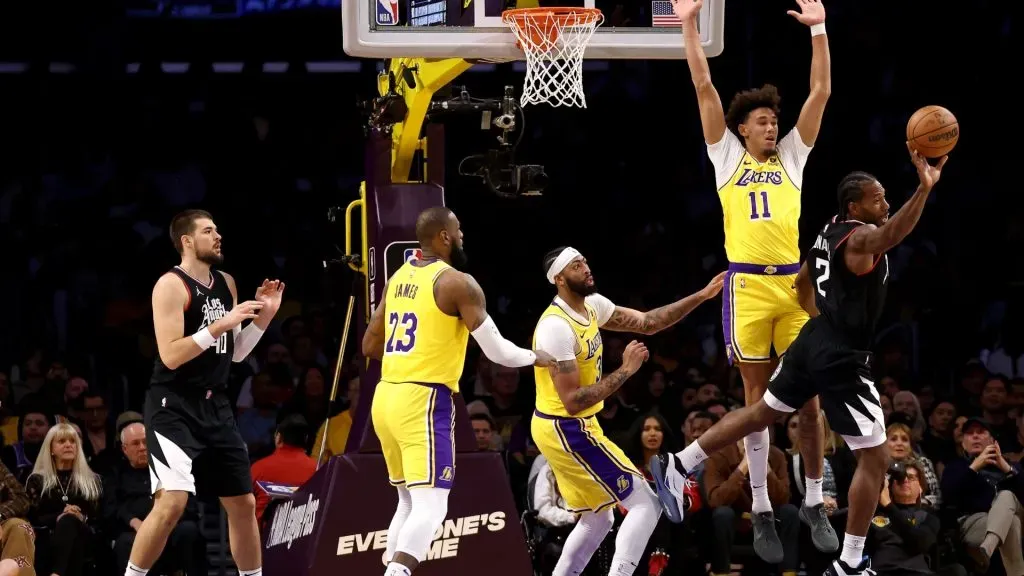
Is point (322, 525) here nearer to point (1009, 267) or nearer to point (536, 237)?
point (536, 237)

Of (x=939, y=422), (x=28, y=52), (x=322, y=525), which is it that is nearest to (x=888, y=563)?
(x=939, y=422)

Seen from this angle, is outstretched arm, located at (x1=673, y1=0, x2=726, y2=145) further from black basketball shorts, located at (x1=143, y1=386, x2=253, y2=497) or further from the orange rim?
black basketball shorts, located at (x1=143, y1=386, x2=253, y2=497)

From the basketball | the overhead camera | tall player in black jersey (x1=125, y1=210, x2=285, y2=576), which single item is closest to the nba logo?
the overhead camera

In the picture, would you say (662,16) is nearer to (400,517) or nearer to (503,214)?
(400,517)

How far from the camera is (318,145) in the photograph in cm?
1656

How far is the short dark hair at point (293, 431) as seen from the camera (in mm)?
11301

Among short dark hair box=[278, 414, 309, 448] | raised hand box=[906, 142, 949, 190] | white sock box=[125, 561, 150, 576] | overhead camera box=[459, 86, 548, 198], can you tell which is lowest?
short dark hair box=[278, 414, 309, 448]

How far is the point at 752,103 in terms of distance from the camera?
9.08 metres

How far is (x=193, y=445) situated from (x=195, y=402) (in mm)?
242

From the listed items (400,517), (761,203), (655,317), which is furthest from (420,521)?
(761,203)

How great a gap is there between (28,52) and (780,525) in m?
9.43

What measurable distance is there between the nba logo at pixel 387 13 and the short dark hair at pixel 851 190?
9.34 ft

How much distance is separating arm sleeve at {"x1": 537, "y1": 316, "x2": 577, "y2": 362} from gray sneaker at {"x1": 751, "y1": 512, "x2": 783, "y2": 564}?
57.2 inches

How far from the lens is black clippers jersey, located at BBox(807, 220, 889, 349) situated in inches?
324
